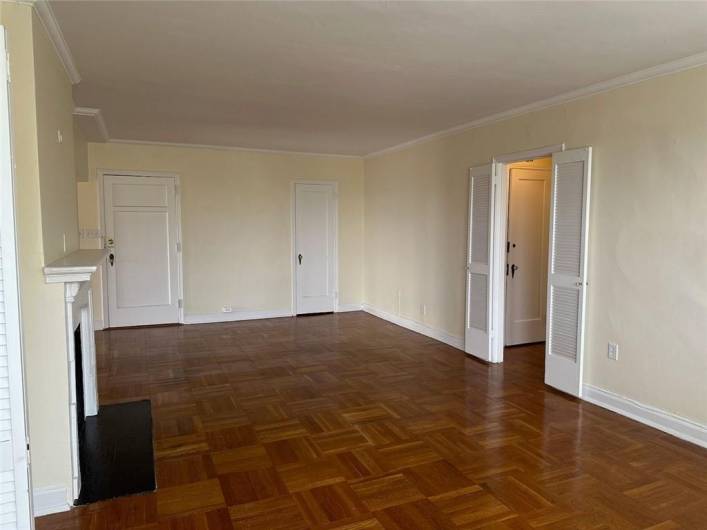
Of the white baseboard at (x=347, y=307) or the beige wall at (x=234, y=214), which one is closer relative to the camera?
the beige wall at (x=234, y=214)

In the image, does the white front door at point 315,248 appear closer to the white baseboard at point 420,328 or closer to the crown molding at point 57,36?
the white baseboard at point 420,328

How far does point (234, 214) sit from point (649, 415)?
516 centimetres

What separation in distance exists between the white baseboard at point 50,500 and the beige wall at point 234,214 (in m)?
4.24

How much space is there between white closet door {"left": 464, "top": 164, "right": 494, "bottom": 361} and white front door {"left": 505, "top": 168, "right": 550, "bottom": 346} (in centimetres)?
47

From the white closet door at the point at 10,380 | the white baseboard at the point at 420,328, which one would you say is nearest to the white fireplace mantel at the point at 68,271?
the white closet door at the point at 10,380

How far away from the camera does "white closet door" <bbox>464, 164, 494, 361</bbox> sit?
474 centimetres

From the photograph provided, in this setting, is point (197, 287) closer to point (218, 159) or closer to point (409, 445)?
point (218, 159)

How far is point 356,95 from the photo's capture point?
392cm

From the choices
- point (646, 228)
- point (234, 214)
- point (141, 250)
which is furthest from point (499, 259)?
point (141, 250)

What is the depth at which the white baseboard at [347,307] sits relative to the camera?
7375 millimetres

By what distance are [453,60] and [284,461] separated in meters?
2.60

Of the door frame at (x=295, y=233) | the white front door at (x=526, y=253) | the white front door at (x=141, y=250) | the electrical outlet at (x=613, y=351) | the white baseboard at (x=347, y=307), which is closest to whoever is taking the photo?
the electrical outlet at (x=613, y=351)

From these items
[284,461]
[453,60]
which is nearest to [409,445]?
[284,461]

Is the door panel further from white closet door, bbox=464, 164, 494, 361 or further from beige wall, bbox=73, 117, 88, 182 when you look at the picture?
white closet door, bbox=464, 164, 494, 361
